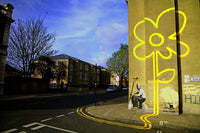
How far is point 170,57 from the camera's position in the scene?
7391mm

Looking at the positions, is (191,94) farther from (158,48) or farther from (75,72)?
(75,72)

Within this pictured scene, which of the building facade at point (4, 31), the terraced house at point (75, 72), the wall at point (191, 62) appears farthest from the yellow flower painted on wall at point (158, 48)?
the terraced house at point (75, 72)

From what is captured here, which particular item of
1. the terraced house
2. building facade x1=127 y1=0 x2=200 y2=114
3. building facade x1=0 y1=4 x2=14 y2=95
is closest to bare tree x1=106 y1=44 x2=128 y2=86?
the terraced house

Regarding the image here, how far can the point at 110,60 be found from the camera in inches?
1446

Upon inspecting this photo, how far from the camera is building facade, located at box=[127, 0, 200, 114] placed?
7086 millimetres

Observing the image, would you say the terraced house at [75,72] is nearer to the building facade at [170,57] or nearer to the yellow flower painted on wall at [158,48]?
the building facade at [170,57]

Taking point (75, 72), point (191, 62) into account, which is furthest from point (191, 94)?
point (75, 72)

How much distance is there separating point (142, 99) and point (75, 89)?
1066 inches

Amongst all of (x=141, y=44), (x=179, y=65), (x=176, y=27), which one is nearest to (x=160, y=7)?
(x=176, y=27)

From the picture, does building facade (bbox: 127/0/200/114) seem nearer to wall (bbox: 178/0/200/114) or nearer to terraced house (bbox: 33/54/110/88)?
wall (bbox: 178/0/200/114)

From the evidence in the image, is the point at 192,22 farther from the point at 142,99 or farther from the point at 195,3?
the point at 142,99

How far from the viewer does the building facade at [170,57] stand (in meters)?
7.09

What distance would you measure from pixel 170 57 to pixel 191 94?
2340 millimetres

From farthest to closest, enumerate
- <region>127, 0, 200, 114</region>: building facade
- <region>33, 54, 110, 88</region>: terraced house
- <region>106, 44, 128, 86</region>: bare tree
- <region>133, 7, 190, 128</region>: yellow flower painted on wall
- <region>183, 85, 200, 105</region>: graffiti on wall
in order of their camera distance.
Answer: <region>33, 54, 110, 88</region>: terraced house, <region>106, 44, 128, 86</region>: bare tree, <region>133, 7, 190, 128</region>: yellow flower painted on wall, <region>127, 0, 200, 114</region>: building facade, <region>183, 85, 200, 105</region>: graffiti on wall
